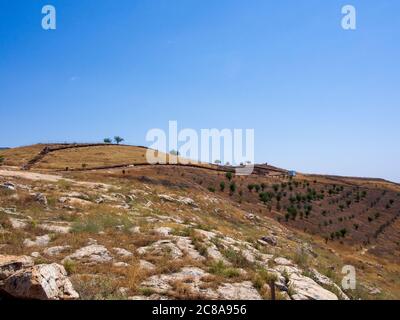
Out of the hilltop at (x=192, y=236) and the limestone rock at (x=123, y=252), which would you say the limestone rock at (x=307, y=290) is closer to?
the hilltop at (x=192, y=236)

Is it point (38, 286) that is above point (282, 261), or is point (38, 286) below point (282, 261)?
above

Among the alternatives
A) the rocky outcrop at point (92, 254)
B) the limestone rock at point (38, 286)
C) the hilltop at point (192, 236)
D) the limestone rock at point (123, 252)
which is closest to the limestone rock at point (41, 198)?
the hilltop at point (192, 236)

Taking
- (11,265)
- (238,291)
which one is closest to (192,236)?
(238,291)

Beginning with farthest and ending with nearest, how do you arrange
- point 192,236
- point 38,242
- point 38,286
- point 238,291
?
point 192,236 < point 38,242 < point 238,291 < point 38,286

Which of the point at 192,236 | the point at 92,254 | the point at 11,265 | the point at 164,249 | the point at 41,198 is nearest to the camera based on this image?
the point at 11,265

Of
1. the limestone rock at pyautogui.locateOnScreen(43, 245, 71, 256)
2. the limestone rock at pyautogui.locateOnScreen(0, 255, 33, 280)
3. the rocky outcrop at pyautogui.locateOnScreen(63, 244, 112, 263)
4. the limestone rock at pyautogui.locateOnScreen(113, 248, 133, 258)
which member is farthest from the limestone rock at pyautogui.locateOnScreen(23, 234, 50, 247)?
the limestone rock at pyautogui.locateOnScreen(0, 255, 33, 280)

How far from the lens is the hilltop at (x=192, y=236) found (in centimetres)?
1095

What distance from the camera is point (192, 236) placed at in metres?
16.2

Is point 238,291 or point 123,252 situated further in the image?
point 123,252

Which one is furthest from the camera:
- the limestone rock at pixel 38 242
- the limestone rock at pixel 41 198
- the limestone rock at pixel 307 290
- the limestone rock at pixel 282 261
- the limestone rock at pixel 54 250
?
the limestone rock at pixel 41 198

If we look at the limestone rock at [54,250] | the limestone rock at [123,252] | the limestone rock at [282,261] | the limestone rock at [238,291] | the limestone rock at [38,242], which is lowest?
the limestone rock at [282,261]

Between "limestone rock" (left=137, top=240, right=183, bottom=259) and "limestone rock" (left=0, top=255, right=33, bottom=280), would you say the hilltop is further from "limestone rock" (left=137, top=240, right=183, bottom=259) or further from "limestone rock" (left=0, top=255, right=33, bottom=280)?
"limestone rock" (left=0, top=255, right=33, bottom=280)

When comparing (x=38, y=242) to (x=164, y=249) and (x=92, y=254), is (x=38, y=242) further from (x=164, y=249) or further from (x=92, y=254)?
(x=164, y=249)
